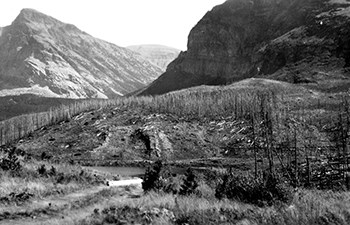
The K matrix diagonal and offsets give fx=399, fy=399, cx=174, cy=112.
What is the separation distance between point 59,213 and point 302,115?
165586 millimetres

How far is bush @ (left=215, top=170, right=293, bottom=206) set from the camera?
17.3 m

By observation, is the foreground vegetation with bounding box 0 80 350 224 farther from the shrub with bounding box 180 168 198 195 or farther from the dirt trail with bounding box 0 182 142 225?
the dirt trail with bounding box 0 182 142 225

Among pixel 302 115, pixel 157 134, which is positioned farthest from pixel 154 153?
pixel 302 115

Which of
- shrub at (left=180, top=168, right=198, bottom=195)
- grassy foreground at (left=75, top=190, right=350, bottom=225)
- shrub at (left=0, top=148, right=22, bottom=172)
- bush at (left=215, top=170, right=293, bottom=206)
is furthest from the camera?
shrub at (left=0, top=148, right=22, bottom=172)

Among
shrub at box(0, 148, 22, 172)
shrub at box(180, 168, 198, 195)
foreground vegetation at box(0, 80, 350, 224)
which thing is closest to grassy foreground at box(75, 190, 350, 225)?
foreground vegetation at box(0, 80, 350, 224)

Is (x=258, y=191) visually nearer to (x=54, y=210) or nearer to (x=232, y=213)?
(x=232, y=213)

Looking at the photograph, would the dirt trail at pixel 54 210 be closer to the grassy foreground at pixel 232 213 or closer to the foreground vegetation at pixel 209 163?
the foreground vegetation at pixel 209 163

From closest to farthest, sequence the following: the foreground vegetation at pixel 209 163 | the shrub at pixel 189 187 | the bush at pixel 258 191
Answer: the foreground vegetation at pixel 209 163, the bush at pixel 258 191, the shrub at pixel 189 187

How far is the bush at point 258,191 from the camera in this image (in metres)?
17.3

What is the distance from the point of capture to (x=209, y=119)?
599 ft

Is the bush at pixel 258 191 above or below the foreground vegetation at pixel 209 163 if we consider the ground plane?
above

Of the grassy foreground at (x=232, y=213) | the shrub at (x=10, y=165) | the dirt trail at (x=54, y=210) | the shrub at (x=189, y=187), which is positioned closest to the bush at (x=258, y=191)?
the grassy foreground at (x=232, y=213)

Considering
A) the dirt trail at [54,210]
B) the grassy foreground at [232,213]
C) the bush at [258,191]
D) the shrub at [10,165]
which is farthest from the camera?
the shrub at [10,165]

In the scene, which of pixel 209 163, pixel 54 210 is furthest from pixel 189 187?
pixel 209 163
